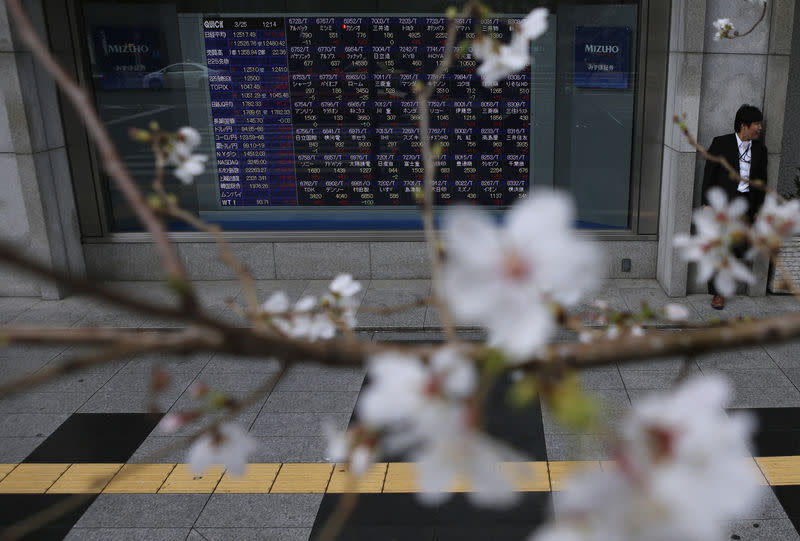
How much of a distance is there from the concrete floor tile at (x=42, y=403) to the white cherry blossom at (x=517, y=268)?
5558mm

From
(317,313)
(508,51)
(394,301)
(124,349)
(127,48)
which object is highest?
(127,48)

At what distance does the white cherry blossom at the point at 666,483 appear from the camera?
0.65 meters

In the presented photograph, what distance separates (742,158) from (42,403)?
6.35 m

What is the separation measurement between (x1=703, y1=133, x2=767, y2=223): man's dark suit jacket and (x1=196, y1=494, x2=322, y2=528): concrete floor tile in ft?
15.5

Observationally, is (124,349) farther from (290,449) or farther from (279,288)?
(279,288)

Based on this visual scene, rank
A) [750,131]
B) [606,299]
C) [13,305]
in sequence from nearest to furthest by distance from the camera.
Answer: [750,131] → [606,299] → [13,305]

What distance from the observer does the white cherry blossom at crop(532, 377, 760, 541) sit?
0.65m

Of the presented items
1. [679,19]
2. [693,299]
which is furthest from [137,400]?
[679,19]

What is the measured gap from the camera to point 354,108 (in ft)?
25.6

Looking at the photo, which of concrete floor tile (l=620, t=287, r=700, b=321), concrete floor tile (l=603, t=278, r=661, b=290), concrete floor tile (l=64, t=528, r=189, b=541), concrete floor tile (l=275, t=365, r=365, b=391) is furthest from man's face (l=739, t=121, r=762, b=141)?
concrete floor tile (l=64, t=528, r=189, b=541)

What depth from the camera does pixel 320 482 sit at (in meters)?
4.50

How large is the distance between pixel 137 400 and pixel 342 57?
13.3 ft

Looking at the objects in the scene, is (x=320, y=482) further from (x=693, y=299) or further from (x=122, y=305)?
(x=693, y=299)

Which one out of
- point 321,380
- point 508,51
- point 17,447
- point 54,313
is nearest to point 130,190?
point 508,51
